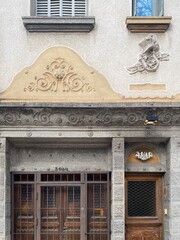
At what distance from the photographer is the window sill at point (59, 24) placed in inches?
369

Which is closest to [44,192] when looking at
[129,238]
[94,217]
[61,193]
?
[61,193]

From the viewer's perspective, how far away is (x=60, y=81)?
9484mm

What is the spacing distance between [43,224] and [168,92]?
11.7ft

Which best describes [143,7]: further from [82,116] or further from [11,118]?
[11,118]

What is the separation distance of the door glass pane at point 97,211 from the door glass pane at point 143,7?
138 inches

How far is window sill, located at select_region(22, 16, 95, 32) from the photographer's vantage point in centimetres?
937

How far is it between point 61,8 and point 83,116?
2319 mm

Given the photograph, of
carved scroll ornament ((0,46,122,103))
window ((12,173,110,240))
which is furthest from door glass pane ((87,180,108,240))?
carved scroll ornament ((0,46,122,103))

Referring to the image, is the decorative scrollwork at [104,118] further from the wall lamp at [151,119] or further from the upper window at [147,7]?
the upper window at [147,7]

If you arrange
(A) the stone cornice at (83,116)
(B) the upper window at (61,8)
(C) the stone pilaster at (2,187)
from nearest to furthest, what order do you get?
(A) the stone cornice at (83,116) → (C) the stone pilaster at (2,187) → (B) the upper window at (61,8)

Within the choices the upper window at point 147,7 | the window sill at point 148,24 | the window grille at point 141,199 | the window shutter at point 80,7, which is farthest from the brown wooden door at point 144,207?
the window shutter at point 80,7

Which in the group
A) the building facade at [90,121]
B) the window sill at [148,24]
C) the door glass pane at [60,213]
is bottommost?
the door glass pane at [60,213]

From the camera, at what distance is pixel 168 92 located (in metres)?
9.48

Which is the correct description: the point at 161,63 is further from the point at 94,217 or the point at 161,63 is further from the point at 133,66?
the point at 94,217
